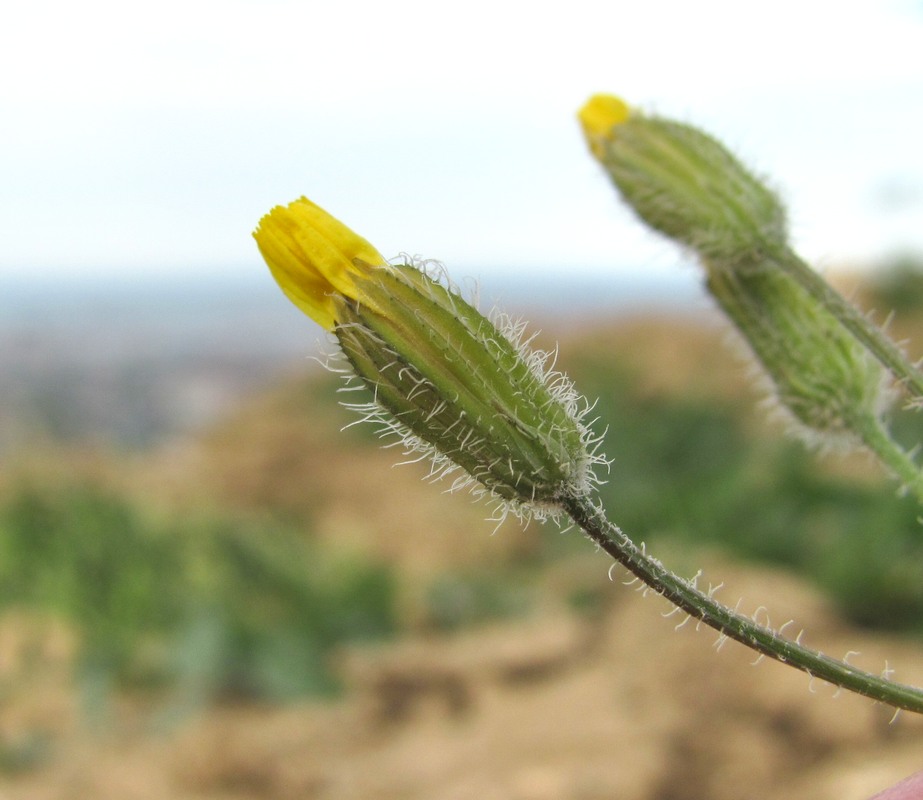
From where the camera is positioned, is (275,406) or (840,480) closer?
(840,480)

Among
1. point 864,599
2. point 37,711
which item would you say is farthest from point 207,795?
point 864,599

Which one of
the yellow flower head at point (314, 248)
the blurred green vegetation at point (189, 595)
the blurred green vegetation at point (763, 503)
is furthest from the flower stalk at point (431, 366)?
the blurred green vegetation at point (189, 595)

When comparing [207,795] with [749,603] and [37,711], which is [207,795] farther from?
[749,603]

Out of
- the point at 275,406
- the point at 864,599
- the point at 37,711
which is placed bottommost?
the point at 864,599

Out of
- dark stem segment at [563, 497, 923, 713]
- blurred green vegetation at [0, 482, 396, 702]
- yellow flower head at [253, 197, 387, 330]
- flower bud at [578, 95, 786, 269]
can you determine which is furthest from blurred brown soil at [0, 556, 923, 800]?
yellow flower head at [253, 197, 387, 330]

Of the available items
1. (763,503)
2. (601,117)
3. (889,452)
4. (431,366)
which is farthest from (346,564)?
(431,366)

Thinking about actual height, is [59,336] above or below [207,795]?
above

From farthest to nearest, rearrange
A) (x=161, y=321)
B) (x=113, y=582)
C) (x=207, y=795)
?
(x=161, y=321) → (x=113, y=582) → (x=207, y=795)

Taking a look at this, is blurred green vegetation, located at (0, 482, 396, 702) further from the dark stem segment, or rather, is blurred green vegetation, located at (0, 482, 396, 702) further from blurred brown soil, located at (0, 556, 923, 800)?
the dark stem segment
